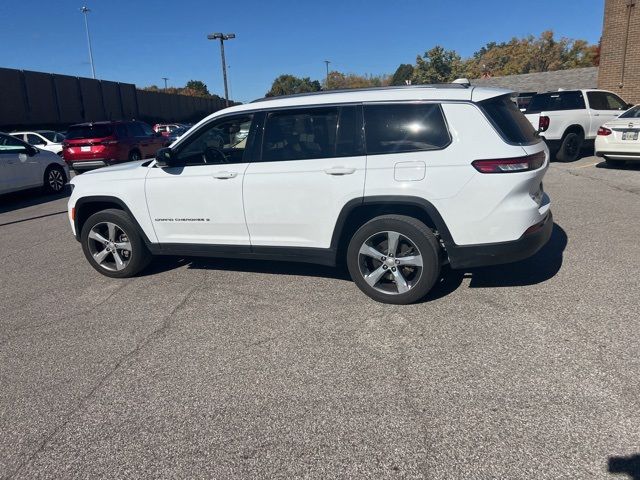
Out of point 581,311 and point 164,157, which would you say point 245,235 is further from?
point 581,311

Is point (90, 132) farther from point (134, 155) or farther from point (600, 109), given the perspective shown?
point (600, 109)

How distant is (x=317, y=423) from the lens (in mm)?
2777

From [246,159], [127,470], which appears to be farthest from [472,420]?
[246,159]

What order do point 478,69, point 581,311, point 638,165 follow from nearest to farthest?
point 581,311, point 638,165, point 478,69

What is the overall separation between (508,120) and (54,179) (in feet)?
37.2

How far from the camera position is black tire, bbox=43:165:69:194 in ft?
38.6

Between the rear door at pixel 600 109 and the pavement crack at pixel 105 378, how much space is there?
40.7ft

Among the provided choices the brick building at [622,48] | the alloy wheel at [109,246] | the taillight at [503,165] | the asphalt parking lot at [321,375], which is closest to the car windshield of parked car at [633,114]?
the asphalt parking lot at [321,375]

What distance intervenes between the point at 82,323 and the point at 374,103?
321 centimetres

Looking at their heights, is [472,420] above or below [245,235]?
below

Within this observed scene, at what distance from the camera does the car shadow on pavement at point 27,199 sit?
11023 millimetres

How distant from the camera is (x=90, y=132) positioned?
1459 cm

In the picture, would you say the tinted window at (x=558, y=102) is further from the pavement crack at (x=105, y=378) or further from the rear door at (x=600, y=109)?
the pavement crack at (x=105, y=378)

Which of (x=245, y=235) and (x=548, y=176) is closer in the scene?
(x=245, y=235)
